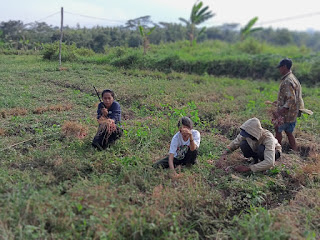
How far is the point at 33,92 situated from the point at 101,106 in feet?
15.1

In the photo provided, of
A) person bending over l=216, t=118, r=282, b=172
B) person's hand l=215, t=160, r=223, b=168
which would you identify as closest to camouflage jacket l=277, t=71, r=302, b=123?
person bending over l=216, t=118, r=282, b=172

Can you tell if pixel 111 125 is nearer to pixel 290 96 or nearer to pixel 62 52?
pixel 290 96

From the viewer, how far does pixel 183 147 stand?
4172 mm

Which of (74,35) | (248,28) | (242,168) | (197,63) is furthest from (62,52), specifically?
(248,28)

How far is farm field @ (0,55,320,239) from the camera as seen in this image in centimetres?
280

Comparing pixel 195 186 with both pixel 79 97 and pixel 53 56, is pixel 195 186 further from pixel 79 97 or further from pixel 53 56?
pixel 53 56

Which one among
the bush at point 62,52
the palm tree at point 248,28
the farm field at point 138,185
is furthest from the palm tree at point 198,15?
the farm field at point 138,185

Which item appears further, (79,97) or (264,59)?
(264,59)

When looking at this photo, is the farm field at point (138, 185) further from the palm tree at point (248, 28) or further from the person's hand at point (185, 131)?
the palm tree at point (248, 28)

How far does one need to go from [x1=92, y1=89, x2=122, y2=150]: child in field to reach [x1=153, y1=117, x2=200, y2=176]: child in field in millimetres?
987

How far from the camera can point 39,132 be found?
17.2 feet

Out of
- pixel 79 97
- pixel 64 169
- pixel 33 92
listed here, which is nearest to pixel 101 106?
pixel 64 169

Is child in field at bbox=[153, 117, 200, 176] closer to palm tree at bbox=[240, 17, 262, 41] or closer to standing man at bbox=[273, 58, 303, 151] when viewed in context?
standing man at bbox=[273, 58, 303, 151]

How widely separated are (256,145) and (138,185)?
196cm
